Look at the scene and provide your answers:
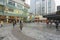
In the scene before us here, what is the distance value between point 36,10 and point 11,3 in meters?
63.4

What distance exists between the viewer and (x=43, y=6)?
134m

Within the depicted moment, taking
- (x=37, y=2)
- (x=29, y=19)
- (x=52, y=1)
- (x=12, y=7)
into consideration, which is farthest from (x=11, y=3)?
(x=37, y=2)

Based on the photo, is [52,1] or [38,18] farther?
[52,1]

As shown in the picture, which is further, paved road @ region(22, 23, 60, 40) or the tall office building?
the tall office building

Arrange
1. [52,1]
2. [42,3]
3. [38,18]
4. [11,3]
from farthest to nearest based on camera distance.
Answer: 1. [42,3]
2. [52,1]
3. [38,18]
4. [11,3]

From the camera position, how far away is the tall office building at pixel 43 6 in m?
124

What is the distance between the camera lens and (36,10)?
13725cm

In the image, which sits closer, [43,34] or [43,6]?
[43,34]

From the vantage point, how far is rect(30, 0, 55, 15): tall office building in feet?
407

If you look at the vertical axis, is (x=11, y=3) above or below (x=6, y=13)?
above

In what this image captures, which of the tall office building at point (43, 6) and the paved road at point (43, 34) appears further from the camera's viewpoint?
the tall office building at point (43, 6)

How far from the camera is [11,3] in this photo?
75.4 m

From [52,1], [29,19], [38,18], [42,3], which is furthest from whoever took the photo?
[42,3]

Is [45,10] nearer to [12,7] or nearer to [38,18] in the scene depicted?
[38,18]
